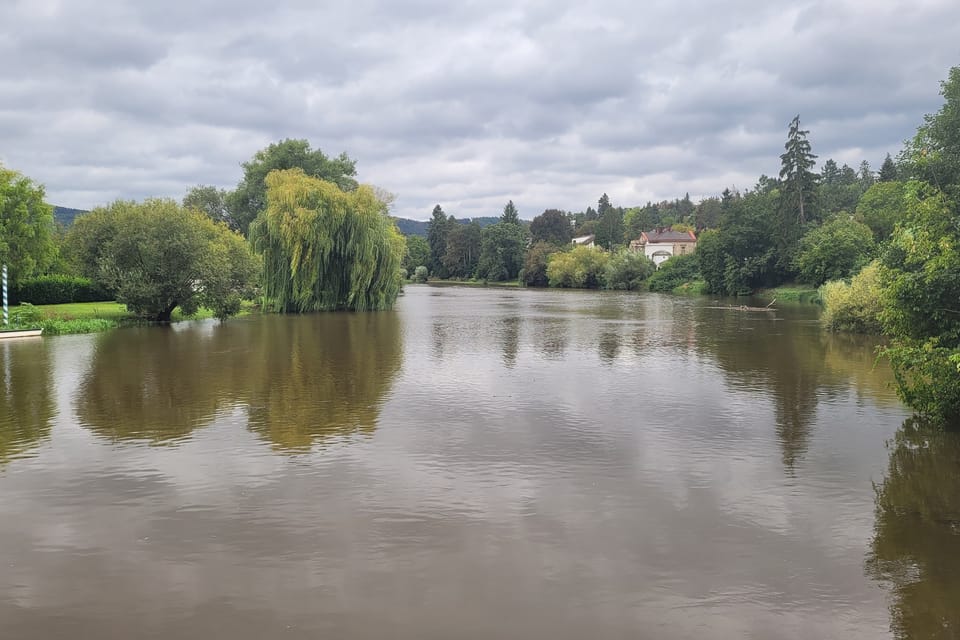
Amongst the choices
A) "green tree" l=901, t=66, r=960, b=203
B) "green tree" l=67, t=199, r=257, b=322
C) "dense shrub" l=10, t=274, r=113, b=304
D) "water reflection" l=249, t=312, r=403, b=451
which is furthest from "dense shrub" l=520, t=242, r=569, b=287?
"green tree" l=901, t=66, r=960, b=203

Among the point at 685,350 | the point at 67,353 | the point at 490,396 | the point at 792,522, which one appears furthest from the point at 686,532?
the point at 67,353

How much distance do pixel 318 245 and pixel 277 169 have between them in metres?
21.1

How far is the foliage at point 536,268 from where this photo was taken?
113 metres

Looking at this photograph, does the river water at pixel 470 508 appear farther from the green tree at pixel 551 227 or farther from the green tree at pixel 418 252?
the green tree at pixel 551 227

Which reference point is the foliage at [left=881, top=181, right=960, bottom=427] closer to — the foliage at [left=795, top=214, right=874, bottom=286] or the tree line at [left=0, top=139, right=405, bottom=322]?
the tree line at [left=0, top=139, right=405, bottom=322]

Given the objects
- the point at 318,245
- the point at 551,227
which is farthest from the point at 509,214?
the point at 318,245

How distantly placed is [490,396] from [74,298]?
1543 inches

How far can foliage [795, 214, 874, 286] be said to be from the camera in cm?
6233

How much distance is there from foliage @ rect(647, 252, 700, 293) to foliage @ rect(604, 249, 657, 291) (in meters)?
1.74

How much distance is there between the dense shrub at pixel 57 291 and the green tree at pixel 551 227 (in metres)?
110

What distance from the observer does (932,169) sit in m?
14.1

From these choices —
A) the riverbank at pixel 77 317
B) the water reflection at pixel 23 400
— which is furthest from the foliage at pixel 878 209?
the water reflection at pixel 23 400

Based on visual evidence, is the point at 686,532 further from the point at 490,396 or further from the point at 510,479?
the point at 490,396

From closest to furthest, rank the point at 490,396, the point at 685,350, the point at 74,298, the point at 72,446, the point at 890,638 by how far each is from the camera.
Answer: the point at 890,638
the point at 72,446
the point at 490,396
the point at 685,350
the point at 74,298
